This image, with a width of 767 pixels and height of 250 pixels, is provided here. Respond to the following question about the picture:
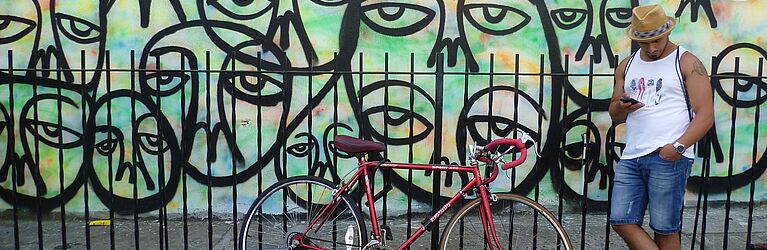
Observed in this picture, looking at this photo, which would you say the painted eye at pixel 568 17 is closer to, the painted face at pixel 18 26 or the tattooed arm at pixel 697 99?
the tattooed arm at pixel 697 99

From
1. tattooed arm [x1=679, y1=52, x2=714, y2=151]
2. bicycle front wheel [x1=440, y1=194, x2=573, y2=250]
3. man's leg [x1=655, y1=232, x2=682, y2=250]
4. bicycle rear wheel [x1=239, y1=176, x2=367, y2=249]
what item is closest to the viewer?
tattooed arm [x1=679, y1=52, x2=714, y2=151]

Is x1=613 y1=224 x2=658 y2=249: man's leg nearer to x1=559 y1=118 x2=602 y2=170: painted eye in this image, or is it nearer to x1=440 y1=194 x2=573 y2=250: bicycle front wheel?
x1=440 y1=194 x2=573 y2=250: bicycle front wheel

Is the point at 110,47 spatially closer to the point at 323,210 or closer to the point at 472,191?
the point at 323,210

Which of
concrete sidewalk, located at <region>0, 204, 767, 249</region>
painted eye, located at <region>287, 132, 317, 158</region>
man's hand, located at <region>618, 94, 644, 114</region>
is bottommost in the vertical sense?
concrete sidewalk, located at <region>0, 204, 767, 249</region>

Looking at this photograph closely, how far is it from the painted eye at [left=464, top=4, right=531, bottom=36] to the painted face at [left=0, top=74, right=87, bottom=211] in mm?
3315

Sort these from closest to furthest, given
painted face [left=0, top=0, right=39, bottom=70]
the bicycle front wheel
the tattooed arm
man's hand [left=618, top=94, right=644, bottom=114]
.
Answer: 1. the tattooed arm
2. man's hand [left=618, top=94, right=644, bottom=114]
3. the bicycle front wheel
4. painted face [left=0, top=0, right=39, bottom=70]

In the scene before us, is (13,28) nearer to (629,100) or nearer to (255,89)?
(255,89)

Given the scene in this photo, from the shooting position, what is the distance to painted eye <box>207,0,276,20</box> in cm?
555

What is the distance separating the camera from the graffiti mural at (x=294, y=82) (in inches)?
217

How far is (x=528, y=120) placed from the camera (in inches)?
228

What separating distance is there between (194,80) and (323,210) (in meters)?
2.20

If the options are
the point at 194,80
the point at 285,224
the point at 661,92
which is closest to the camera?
the point at 661,92

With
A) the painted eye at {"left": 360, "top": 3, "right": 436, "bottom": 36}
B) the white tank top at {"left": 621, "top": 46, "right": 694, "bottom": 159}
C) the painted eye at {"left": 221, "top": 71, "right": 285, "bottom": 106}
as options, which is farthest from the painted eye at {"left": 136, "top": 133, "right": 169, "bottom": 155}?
the white tank top at {"left": 621, "top": 46, "right": 694, "bottom": 159}

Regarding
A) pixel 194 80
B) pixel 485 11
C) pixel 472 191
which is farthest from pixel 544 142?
pixel 194 80
